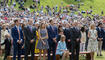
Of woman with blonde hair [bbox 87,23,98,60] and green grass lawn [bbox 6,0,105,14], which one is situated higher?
green grass lawn [bbox 6,0,105,14]

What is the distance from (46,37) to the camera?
10.3 m

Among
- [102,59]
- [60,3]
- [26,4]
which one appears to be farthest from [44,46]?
[60,3]

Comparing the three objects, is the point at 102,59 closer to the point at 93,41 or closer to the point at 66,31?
the point at 93,41

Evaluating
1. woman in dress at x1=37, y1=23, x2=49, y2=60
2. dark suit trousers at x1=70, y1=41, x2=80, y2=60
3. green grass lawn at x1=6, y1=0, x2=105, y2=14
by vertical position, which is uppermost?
green grass lawn at x1=6, y1=0, x2=105, y2=14

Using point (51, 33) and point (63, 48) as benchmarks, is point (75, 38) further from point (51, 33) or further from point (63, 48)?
point (51, 33)

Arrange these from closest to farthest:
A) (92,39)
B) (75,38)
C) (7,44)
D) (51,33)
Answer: (51,33)
(75,38)
(92,39)
(7,44)

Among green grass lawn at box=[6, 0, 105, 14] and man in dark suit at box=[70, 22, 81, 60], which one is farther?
green grass lawn at box=[6, 0, 105, 14]

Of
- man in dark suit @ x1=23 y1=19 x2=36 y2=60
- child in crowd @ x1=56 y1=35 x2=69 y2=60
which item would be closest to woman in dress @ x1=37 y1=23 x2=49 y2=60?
man in dark suit @ x1=23 y1=19 x2=36 y2=60

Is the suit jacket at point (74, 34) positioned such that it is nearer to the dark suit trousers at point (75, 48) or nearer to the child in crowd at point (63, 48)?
the dark suit trousers at point (75, 48)

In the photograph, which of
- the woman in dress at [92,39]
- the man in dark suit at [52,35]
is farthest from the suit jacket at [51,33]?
the woman in dress at [92,39]

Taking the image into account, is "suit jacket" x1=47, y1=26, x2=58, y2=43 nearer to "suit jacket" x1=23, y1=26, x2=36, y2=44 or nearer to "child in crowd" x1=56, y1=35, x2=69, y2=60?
"child in crowd" x1=56, y1=35, x2=69, y2=60

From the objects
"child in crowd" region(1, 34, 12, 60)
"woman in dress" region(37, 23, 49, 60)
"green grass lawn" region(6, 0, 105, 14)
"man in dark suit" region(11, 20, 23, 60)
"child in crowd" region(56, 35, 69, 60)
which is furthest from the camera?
"green grass lawn" region(6, 0, 105, 14)

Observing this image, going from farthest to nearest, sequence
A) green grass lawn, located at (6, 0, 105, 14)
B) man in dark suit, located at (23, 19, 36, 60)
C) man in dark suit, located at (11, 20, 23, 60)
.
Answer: green grass lawn, located at (6, 0, 105, 14) → man in dark suit, located at (23, 19, 36, 60) → man in dark suit, located at (11, 20, 23, 60)

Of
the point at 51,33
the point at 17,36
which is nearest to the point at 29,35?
the point at 17,36
